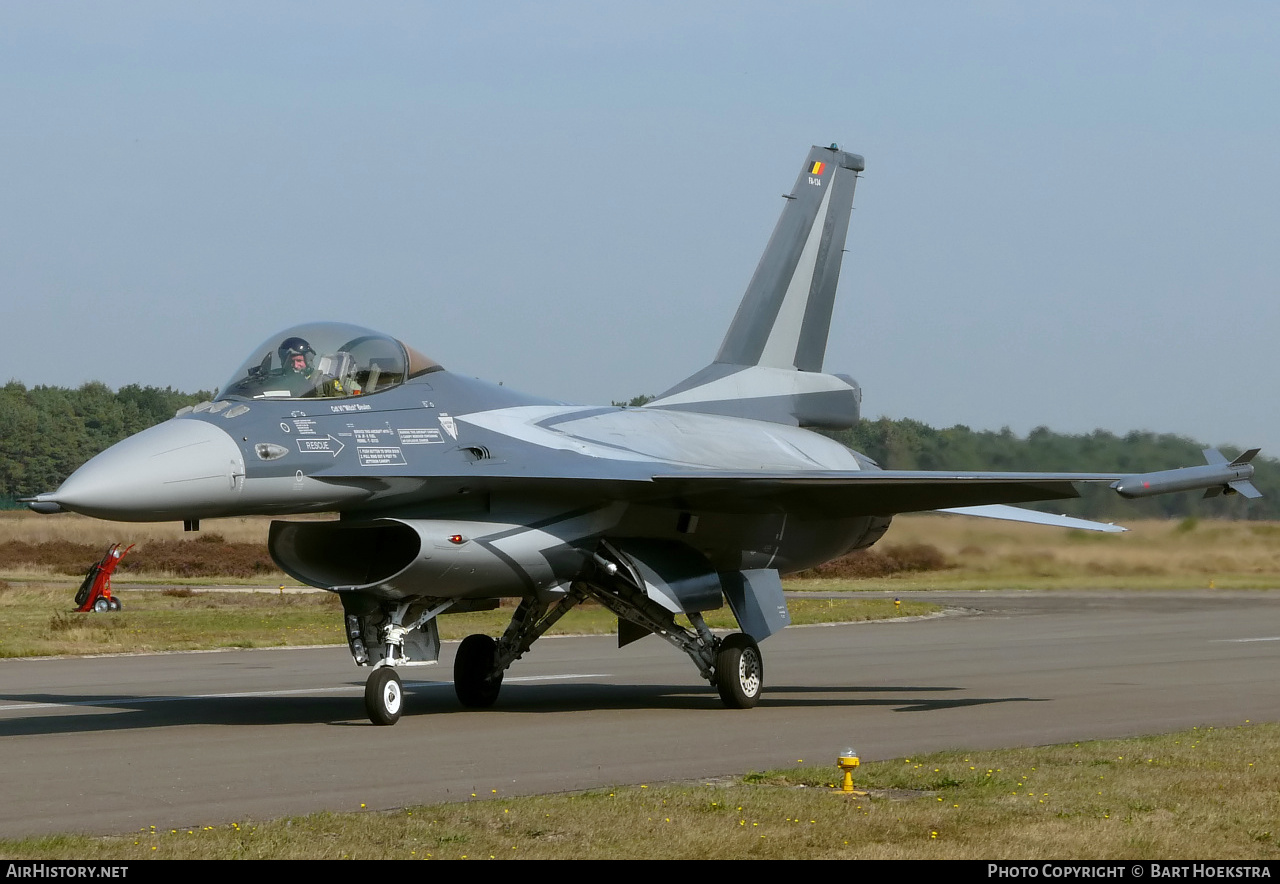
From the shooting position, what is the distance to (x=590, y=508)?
13.7 metres

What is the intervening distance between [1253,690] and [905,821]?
9.78 metres

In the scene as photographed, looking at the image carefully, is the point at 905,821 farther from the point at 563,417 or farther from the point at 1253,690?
the point at 1253,690

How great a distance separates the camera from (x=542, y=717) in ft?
45.1

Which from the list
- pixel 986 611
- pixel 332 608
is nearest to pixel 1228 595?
pixel 986 611

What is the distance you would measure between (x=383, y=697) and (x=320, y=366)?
2729 millimetres

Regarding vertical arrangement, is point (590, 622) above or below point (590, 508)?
below

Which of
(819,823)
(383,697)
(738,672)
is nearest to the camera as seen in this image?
(819,823)

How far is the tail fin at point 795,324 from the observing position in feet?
56.0

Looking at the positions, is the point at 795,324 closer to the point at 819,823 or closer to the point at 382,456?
the point at 382,456

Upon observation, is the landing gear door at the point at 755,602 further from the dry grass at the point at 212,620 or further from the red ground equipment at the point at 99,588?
the red ground equipment at the point at 99,588

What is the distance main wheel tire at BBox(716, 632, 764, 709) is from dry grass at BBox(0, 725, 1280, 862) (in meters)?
4.64

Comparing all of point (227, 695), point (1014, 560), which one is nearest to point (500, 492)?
point (227, 695)

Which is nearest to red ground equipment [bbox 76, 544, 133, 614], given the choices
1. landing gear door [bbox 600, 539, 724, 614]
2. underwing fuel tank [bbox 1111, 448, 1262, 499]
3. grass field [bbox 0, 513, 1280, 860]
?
landing gear door [bbox 600, 539, 724, 614]

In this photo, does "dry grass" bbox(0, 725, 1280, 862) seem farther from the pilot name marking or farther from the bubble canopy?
the bubble canopy
